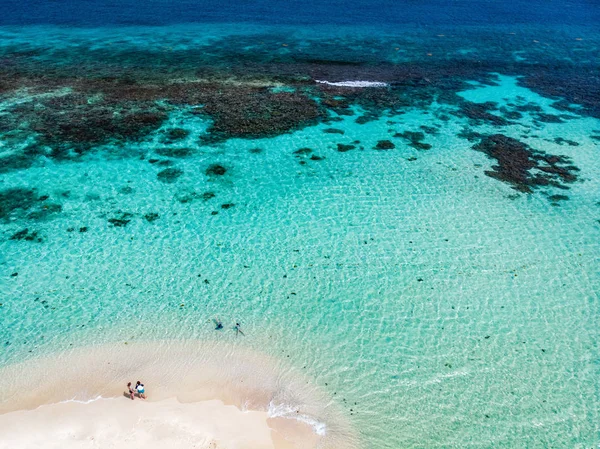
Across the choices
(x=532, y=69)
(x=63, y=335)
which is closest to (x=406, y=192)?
(x=63, y=335)

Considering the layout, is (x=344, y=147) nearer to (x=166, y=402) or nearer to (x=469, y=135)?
(x=469, y=135)

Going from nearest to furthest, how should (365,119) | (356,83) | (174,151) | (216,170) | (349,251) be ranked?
(349,251) → (216,170) → (174,151) → (365,119) → (356,83)

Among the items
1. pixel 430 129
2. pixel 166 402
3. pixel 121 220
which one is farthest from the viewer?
pixel 430 129

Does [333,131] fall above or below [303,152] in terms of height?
above

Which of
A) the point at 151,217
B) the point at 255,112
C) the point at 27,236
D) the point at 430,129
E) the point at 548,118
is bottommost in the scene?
the point at 27,236

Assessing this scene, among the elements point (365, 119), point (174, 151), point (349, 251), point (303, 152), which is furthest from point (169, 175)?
point (365, 119)

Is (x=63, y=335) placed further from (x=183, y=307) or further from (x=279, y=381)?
(x=279, y=381)

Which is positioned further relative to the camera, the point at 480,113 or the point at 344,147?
the point at 480,113
